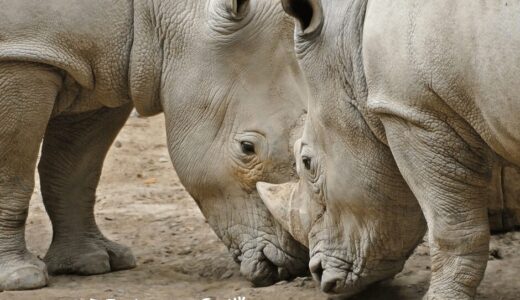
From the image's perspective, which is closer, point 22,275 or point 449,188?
point 449,188

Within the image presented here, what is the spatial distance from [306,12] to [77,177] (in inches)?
94.8

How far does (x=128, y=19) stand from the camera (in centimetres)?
686

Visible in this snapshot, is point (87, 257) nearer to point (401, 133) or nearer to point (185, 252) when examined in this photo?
point (185, 252)

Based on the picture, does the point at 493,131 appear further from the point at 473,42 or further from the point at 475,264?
the point at 475,264

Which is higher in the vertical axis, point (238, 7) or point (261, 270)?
point (238, 7)

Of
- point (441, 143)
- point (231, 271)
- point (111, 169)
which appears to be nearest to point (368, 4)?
point (441, 143)

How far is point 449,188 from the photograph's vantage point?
5156 millimetres

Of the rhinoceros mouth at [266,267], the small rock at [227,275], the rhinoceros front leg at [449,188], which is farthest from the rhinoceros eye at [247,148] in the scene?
the rhinoceros front leg at [449,188]

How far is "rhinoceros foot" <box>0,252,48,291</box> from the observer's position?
6.80m

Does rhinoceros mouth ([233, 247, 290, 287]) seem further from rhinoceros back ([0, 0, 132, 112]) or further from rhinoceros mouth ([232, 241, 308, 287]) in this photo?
rhinoceros back ([0, 0, 132, 112])

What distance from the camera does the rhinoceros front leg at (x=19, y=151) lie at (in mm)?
6676

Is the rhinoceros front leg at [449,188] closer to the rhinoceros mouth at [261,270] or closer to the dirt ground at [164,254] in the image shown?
the dirt ground at [164,254]

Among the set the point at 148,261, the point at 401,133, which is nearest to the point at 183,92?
the point at 148,261

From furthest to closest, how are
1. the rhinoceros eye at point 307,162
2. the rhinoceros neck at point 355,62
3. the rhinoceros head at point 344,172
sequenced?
the rhinoceros eye at point 307,162
the rhinoceros head at point 344,172
the rhinoceros neck at point 355,62
